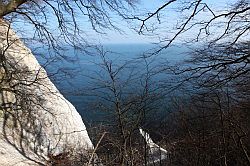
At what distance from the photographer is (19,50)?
51.0ft

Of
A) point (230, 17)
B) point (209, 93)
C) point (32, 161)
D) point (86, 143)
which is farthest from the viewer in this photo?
point (86, 143)

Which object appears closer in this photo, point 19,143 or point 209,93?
point 209,93

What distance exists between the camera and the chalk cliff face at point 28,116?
40.9ft

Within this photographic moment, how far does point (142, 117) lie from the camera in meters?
10.4

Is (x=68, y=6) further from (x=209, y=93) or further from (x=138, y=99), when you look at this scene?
(x=209, y=93)

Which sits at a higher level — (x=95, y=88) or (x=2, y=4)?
(x=2, y=4)

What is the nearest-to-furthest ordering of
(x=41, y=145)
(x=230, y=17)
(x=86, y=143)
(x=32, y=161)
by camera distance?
1. (x=230, y=17)
2. (x=32, y=161)
3. (x=41, y=145)
4. (x=86, y=143)

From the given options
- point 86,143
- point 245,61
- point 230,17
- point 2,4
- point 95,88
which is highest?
point 2,4

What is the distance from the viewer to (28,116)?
13.6 m

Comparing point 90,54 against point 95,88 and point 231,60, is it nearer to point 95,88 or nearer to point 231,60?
point 95,88

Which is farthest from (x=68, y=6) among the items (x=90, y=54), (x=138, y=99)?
(x=138, y=99)

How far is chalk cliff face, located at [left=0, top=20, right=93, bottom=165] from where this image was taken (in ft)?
40.9

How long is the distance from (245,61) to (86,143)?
29.0ft

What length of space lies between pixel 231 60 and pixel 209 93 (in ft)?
3.47
